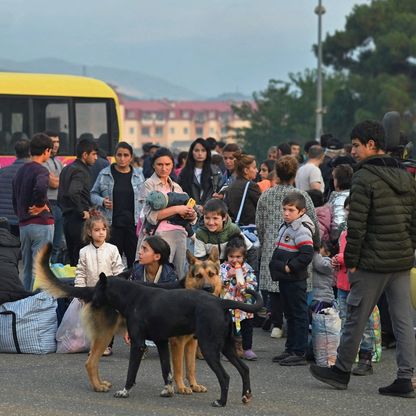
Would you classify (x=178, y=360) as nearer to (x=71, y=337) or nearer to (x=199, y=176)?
(x=71, y=337)

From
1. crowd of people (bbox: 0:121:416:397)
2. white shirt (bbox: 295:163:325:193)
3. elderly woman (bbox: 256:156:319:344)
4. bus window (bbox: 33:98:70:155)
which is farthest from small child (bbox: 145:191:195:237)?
bus window (bbox: 33:98:70:155)

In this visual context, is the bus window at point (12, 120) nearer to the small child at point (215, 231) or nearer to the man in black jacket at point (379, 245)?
the small child at point (215, 231)

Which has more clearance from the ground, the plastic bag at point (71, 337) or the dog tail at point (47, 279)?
the dog tail at point (47, 279)

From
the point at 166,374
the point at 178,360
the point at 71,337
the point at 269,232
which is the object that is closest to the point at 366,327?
the point at 269,232

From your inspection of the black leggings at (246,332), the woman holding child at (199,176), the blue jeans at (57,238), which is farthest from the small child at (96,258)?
the blue jeans at (57,238)

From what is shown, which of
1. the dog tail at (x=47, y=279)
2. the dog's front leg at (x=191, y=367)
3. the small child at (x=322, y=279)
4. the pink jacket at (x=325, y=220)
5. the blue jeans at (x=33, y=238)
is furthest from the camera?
the blue jeans at (x=33, y=238)

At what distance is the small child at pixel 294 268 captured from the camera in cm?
984

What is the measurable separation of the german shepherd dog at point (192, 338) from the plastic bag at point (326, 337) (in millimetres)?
1187

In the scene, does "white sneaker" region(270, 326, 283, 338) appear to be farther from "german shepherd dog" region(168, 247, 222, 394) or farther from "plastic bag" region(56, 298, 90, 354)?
"german shepherd dog" region(168, 247, 222, 394)

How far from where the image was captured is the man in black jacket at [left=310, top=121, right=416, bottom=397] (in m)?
8.37

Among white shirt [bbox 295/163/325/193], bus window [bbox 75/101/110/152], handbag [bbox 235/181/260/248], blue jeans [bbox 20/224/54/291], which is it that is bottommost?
blue jeans [bbox 20/224/54/291]

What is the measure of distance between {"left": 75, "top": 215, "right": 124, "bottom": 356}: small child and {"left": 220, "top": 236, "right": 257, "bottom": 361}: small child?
99cm

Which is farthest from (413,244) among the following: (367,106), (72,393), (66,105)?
(367,106)

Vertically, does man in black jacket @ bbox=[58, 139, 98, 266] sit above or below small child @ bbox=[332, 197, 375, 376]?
above
